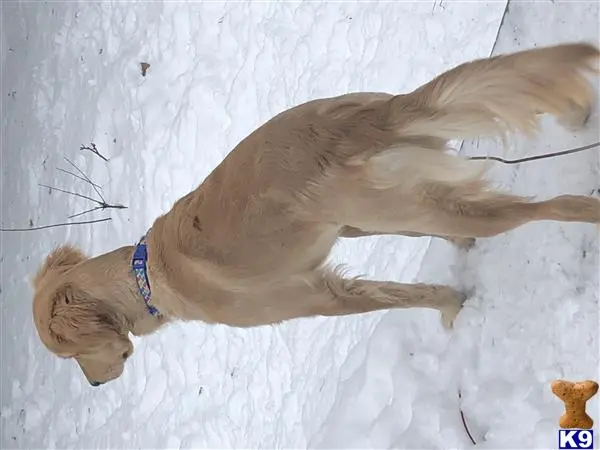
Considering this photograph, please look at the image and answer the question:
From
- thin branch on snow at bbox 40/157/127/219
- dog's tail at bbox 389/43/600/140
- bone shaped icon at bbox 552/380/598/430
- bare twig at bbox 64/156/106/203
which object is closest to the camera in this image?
dog's tail at bbox 389/43/600/140

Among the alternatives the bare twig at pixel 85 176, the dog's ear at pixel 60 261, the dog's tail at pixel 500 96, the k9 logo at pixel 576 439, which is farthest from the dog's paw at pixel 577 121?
the bare twig at pixel 85 176

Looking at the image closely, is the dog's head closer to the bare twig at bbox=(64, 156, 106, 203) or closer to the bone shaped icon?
the bone shaped icon

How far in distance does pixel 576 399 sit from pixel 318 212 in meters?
0.94

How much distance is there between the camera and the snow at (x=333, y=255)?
7.85 ft

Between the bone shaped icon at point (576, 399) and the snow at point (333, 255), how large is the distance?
0.63 ft

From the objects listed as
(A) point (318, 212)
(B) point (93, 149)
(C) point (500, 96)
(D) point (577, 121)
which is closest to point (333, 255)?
(A) point (318, 212)

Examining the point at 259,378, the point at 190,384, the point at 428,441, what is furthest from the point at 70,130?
the point at 428,441

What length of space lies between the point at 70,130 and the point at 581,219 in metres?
3.74

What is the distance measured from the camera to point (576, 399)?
1973mm

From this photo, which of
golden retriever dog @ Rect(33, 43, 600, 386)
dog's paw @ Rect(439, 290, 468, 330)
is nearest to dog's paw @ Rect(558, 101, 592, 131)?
golden retriever dog @ Rect(33, 43, 600, 386)

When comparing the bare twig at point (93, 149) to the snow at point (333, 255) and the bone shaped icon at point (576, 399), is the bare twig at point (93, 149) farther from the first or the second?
the bone shaped icon at point (576, 399)

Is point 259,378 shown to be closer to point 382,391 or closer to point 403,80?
point 382,391

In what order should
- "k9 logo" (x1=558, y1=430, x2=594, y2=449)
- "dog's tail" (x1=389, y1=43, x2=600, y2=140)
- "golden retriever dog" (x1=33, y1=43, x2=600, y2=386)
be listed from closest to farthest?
"dog's tail" (x1=389, y1=43, x2=600, y2=140)
"golden retriever dog" (x1=33, y1=43, x2=600, y2=386)
"k9 logo" (x1=558, y1=430, x2=594, y2=449)

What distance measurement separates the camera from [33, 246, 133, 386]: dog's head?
2441 mm
